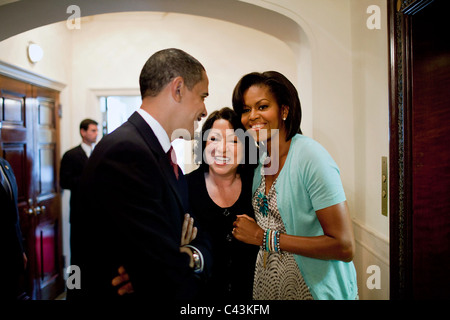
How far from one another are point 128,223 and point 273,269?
750 millimetres

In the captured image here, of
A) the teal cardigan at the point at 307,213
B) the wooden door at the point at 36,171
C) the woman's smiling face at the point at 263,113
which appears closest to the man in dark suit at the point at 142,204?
the woman's smiling face at the point at 263,113

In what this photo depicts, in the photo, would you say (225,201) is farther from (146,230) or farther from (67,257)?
(67,257)

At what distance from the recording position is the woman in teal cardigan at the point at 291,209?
1155 millimetres

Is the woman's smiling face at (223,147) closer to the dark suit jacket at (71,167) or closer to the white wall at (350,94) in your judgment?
the white wall at (350,94)

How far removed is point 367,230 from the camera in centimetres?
160

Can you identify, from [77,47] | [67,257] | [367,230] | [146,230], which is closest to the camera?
[146,230]

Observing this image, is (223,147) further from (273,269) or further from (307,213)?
(273,269)

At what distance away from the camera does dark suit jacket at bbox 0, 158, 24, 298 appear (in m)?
1.60

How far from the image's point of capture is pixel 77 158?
2.86m

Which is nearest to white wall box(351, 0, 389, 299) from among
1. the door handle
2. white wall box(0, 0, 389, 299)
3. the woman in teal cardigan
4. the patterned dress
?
white wall box(0, 0, 389, 299)
